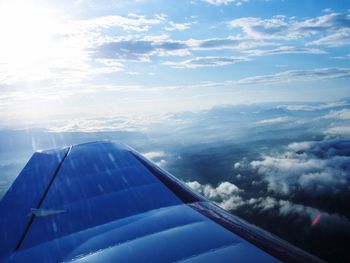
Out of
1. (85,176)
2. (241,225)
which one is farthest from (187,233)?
(85,176)

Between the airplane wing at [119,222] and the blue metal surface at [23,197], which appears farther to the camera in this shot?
the blue metal surface at [23,197]

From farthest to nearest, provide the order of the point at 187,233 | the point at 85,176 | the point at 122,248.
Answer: the point at 85,176
the point at 187,233
the point at 122,248

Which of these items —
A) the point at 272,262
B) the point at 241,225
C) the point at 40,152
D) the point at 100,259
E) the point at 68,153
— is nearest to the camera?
the point at 272,262

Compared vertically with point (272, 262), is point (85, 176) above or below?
above

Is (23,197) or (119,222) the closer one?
(119,222)

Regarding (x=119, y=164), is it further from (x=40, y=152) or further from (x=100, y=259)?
(x=100, y=259)

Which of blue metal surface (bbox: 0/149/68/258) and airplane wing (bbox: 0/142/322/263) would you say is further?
blue metal surface (bbox: 0/149/68/258)

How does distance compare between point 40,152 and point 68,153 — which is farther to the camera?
point 40,152

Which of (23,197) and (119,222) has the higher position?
(23,197)
